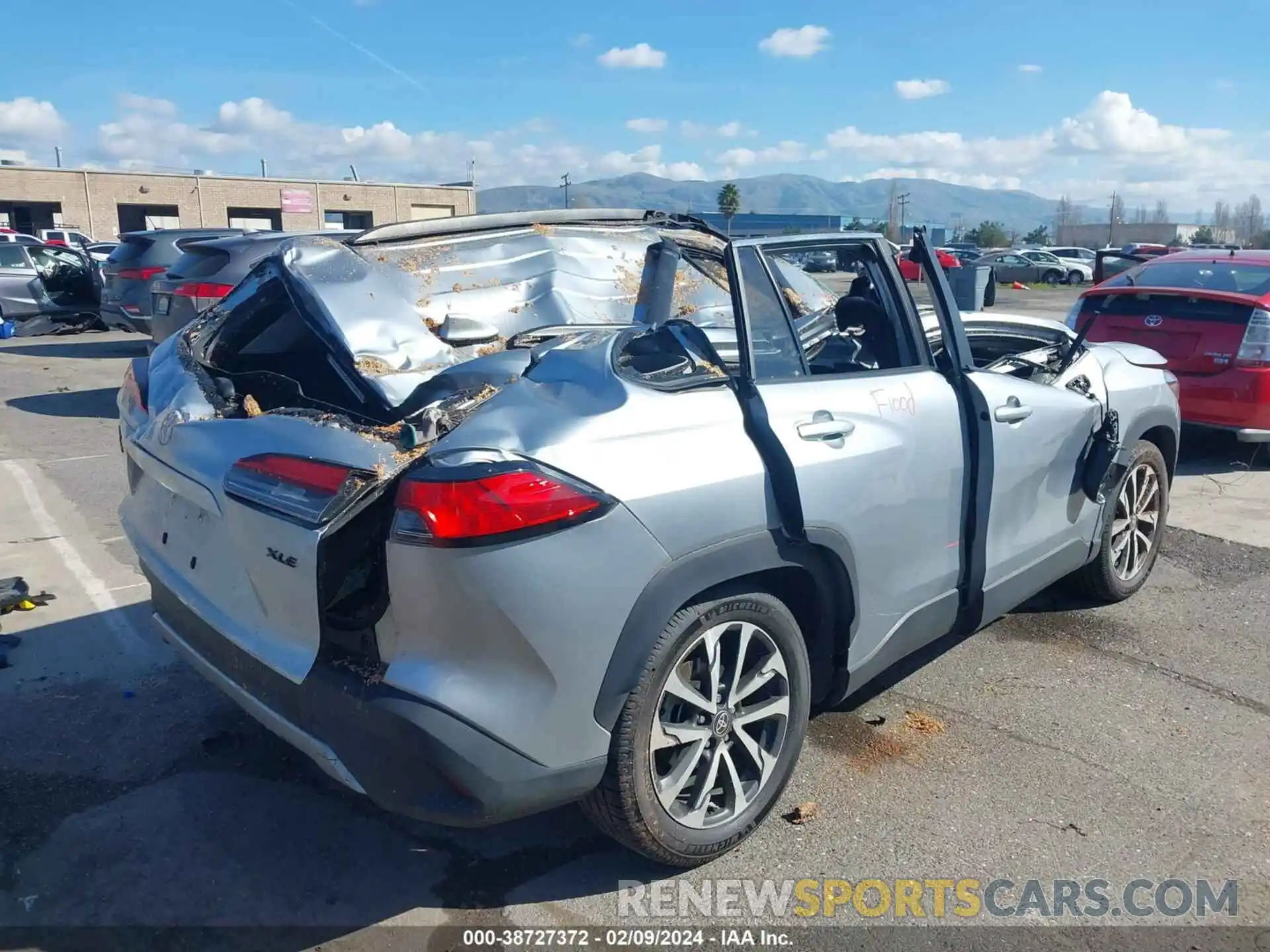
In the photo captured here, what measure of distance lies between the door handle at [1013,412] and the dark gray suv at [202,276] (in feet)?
22.4

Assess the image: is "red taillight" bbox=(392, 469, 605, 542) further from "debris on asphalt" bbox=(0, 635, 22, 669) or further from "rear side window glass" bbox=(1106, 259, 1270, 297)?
"rear side window glass" bbox=(1106, 259, 1270, 297)

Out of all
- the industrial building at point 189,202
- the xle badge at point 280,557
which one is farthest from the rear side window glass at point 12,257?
the industrial building at point 189,202

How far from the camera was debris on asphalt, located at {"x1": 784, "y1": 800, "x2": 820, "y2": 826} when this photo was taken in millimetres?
3232

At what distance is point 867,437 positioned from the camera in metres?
3.25

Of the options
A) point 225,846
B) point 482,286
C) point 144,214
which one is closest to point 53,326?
point 482,286

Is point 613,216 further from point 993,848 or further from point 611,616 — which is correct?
point 993,848

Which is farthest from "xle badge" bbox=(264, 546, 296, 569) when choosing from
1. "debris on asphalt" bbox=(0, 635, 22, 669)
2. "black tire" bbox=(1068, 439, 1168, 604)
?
"black tire" bbox=(1068, 439, 1168, 604)

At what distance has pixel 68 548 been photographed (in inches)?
225

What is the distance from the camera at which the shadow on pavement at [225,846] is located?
9.18 feet

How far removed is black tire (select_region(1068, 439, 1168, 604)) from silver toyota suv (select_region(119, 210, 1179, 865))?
0.37m

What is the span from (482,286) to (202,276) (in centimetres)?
628

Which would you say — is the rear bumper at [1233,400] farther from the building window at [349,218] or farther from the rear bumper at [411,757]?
the building window at [349,218]

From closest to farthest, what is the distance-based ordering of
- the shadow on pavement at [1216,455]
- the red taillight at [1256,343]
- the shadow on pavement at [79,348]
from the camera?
the red taillight at [1256,343]
the shadow on pavement at [1216,455]
the shadow on pavement at [79,348]

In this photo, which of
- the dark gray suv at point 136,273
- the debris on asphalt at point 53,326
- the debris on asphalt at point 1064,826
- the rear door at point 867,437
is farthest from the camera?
the debris on asphalt at point 53,326
